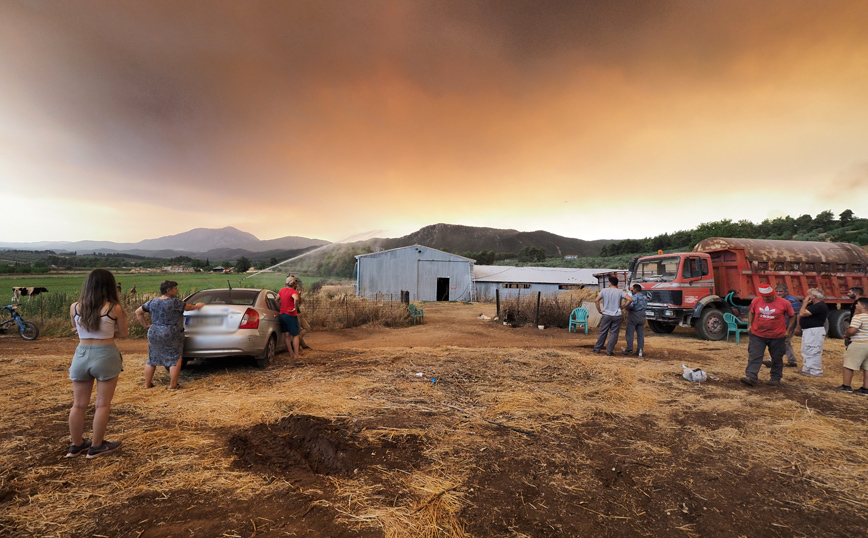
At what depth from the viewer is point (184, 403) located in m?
5.20

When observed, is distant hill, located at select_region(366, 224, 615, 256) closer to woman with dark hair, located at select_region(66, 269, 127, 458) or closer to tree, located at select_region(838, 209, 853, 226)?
tree, located at select_region(838, 209, 853, 226)

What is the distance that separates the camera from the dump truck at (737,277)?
12406 millimetres

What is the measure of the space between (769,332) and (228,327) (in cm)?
931

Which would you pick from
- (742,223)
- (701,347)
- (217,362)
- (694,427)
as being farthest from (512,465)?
(742,223)

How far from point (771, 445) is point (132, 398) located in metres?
7.95

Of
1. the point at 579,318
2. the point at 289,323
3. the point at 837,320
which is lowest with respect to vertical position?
the point at 579,318

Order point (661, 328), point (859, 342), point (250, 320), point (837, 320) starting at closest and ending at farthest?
point (859, 342), point (250, 320), point (837, 320), point (661, 328)

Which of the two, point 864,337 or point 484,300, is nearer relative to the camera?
point 864,337

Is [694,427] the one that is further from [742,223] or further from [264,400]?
[742,223]

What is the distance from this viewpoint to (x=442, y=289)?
36469 millimetres

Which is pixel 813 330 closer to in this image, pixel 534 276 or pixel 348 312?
pixel 348 312

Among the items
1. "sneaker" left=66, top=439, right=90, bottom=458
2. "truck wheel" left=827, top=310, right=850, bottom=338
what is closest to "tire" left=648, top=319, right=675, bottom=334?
"truck wheel" left=827, top=310, right=850, bottom=338

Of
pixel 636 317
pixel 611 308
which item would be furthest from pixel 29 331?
pixel 636 317

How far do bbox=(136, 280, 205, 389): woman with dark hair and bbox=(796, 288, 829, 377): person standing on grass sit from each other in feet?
36.4
